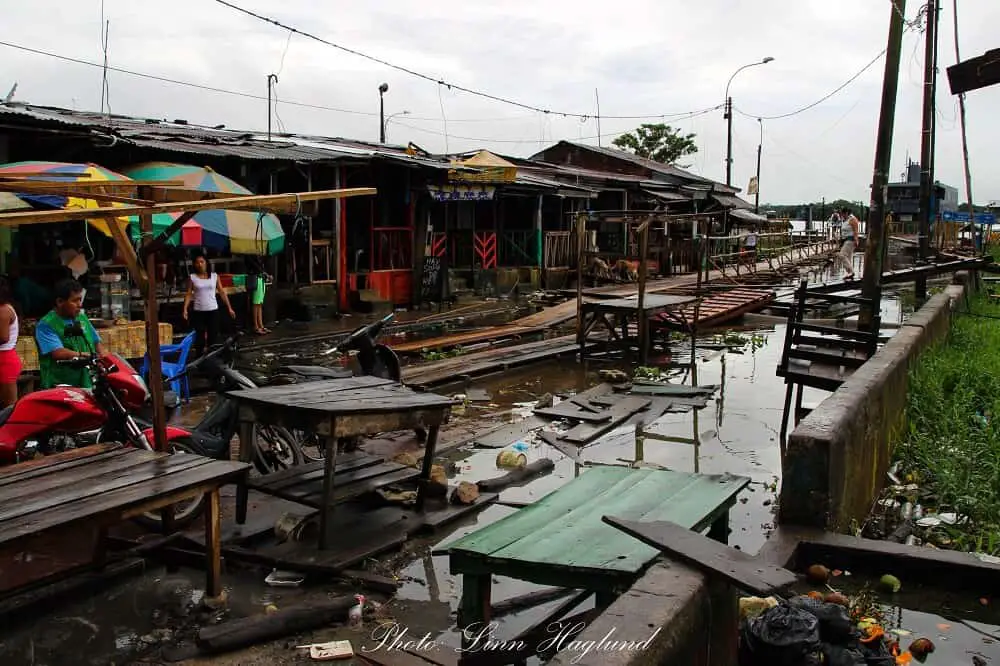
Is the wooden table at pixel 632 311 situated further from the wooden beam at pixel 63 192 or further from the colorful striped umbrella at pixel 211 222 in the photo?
the wooden beam at pixel 63 192

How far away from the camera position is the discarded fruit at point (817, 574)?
4.70m

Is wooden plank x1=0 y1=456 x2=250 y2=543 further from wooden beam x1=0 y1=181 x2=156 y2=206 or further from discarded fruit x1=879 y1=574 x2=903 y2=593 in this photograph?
discarded fruit x1=879 y1=574 x2=903 y2=593

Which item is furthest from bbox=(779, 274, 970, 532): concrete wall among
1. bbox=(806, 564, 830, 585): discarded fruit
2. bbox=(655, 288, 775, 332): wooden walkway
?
bbox=(655, 288, 775, 332): wooden walkway

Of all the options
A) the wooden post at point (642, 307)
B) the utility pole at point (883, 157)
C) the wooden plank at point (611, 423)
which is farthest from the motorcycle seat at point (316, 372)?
the utility pole at point (883, 157)

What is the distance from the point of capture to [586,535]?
3.88 metres

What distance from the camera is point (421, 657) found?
4164 millimetres

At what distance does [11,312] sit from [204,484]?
4.09m

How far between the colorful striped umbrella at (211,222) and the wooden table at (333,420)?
6.38 metres

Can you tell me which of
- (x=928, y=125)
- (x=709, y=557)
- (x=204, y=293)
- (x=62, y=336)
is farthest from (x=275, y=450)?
(x=928, y=125)

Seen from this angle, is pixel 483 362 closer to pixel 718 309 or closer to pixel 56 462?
pixel 718 309

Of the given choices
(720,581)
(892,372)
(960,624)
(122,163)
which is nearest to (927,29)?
(892,372)

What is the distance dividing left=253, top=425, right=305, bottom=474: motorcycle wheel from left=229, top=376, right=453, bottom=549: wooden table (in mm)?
550

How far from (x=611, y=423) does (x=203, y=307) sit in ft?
20.3

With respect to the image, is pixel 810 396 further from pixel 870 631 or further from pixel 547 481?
pixel 870 631
